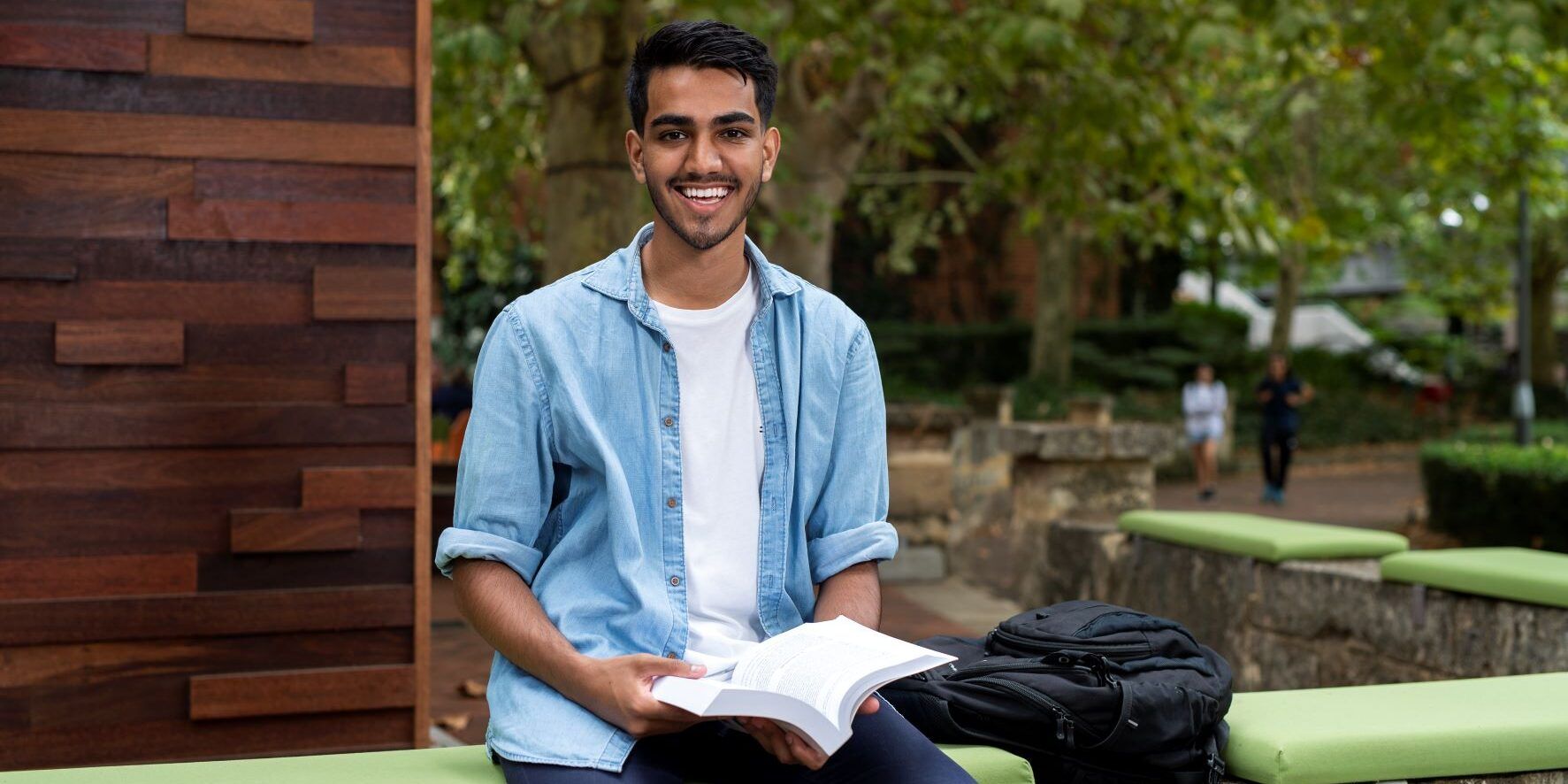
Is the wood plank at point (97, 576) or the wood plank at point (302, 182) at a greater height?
the wood plank at point (302, 182)

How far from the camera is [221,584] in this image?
4.56 meters

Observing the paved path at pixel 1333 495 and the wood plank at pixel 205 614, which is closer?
the wood plank at pixel 205 614

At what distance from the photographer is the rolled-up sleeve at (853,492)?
3021mm

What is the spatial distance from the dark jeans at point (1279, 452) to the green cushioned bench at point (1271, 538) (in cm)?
1195

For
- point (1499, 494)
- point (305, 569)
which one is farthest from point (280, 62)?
point (1499, 494)

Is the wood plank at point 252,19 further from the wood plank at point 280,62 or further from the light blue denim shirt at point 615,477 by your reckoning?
the light blue denim shirt at point 615,477

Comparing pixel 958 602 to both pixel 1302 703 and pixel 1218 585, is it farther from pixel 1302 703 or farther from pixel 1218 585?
pixel 1302 703

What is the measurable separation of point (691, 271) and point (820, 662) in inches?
31.2

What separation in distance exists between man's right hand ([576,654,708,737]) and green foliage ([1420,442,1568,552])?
33.8ft

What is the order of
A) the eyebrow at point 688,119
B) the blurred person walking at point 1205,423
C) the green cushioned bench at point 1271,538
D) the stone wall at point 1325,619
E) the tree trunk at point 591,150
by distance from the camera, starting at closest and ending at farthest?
the eyebrow at point 688,119
the stone wall at point 1325,619
the green cushioned bench at point 1271,538
the tree trunk at point 591,150
the blurred person walking at point 1205,423

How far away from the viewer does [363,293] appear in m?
4.66

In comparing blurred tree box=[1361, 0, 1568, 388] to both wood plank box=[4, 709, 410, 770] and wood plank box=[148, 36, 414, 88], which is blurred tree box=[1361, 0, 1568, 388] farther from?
wood plank box=[4, 709, 410, 770]

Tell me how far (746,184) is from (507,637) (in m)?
0.90

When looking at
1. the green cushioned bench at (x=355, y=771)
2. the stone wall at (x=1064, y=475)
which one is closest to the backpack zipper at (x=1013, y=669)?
the green cushioned bench at (x=355, y=771)
